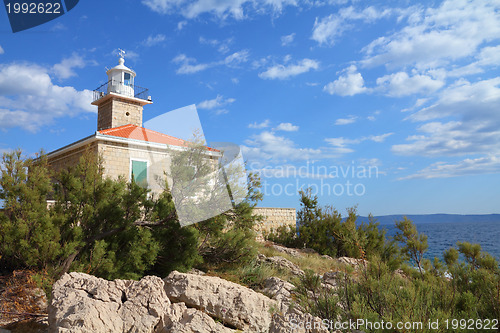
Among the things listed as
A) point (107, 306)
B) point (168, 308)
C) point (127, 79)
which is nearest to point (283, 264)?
point (168, 308)

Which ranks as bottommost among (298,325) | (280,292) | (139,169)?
(280,292)

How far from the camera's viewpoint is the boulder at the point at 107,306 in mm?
3268

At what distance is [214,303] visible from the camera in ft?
13.1

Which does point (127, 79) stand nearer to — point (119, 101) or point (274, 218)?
point (119, 101)

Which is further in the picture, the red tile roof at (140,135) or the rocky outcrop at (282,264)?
the red tile roof at (140,135)

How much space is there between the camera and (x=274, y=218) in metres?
15.8

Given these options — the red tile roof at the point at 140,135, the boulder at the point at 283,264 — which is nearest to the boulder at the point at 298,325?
the boulder at the point at 283,264

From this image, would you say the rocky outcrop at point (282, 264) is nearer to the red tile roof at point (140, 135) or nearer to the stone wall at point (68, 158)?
the red tile roof at point (140, 135)

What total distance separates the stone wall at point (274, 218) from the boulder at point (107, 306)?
11.2 m

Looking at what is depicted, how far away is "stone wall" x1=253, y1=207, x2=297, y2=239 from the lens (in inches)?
599

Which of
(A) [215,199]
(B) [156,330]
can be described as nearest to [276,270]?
(A) [215,199]

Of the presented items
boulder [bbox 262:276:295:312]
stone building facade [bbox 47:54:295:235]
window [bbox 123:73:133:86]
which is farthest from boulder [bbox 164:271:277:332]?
window [bbox 123:73:133:86]

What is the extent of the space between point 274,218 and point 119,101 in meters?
9.81

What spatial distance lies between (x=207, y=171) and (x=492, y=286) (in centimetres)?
481
